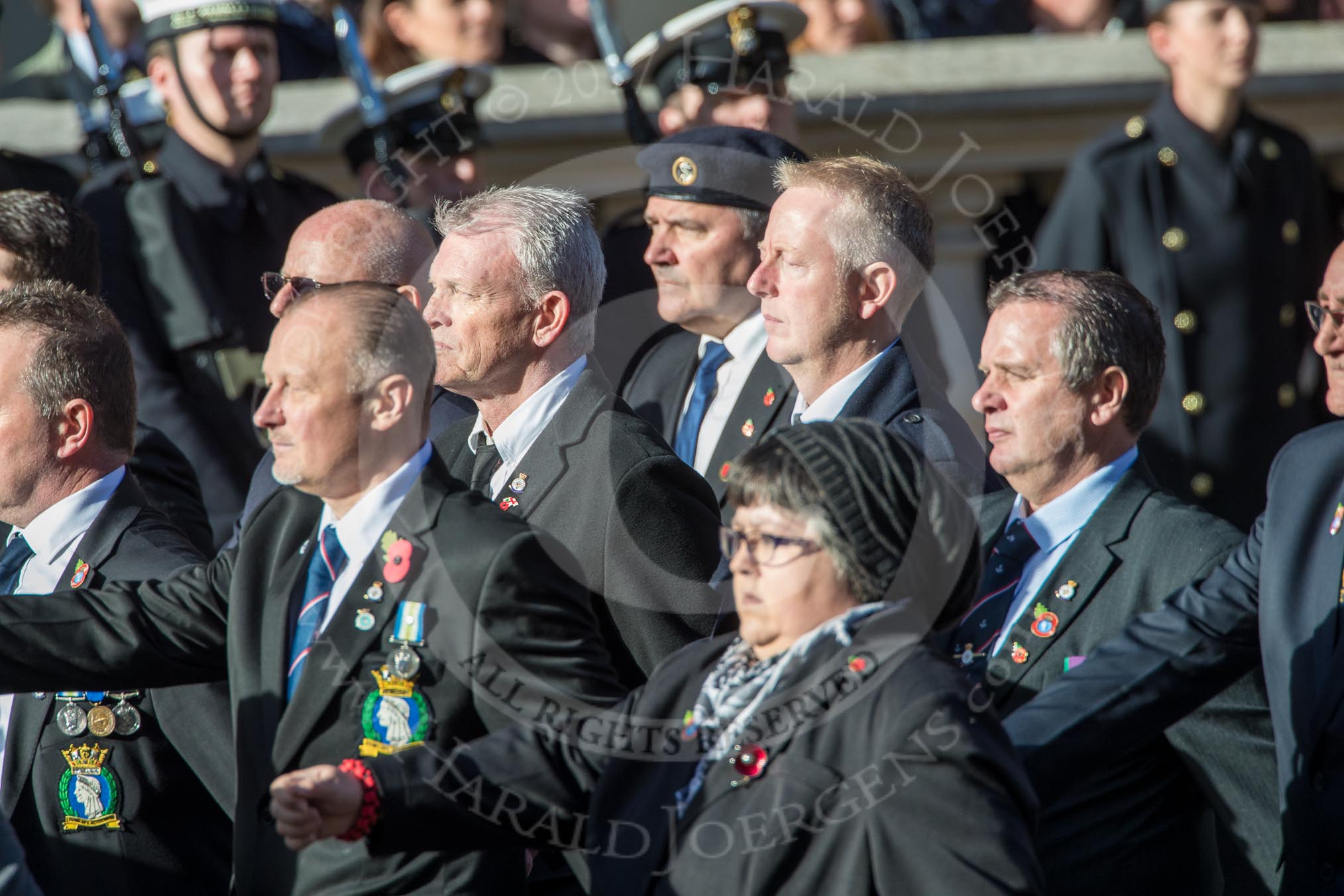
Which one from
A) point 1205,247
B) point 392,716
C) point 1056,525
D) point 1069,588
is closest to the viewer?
point 392,716

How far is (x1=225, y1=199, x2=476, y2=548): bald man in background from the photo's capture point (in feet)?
14.5

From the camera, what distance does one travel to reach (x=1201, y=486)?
18.6ft

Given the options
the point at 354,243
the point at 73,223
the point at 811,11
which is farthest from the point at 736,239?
the point at 811,11

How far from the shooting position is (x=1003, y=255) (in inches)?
247

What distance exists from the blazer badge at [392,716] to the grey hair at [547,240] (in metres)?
1.10

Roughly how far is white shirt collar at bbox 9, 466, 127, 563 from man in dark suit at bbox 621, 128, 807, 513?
1411mm

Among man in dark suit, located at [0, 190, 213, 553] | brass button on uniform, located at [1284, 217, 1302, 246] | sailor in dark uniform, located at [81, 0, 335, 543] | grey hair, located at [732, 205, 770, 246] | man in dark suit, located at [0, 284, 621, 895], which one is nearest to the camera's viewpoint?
man in dark suit, located at [0, 284, 621, 895]

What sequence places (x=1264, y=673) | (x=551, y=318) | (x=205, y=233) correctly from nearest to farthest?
(x=1264, y=673), (x=551, y=318), (x=205, y=233)

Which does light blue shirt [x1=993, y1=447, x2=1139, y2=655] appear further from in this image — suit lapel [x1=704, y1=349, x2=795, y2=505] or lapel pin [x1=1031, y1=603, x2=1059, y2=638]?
suit lapel [x1=704, y1=349, x2=795, y2=505]

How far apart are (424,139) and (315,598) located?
309 centimetres

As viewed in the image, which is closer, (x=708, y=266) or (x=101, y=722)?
(x=101, y=722)

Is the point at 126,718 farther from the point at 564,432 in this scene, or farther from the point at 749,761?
the point at 749,761

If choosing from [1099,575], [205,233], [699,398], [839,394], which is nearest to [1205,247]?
[699,398]

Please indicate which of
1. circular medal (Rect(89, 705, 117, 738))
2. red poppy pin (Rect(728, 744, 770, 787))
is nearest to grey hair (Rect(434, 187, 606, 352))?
circular medal (Rect(89, 705, 117, 738))
